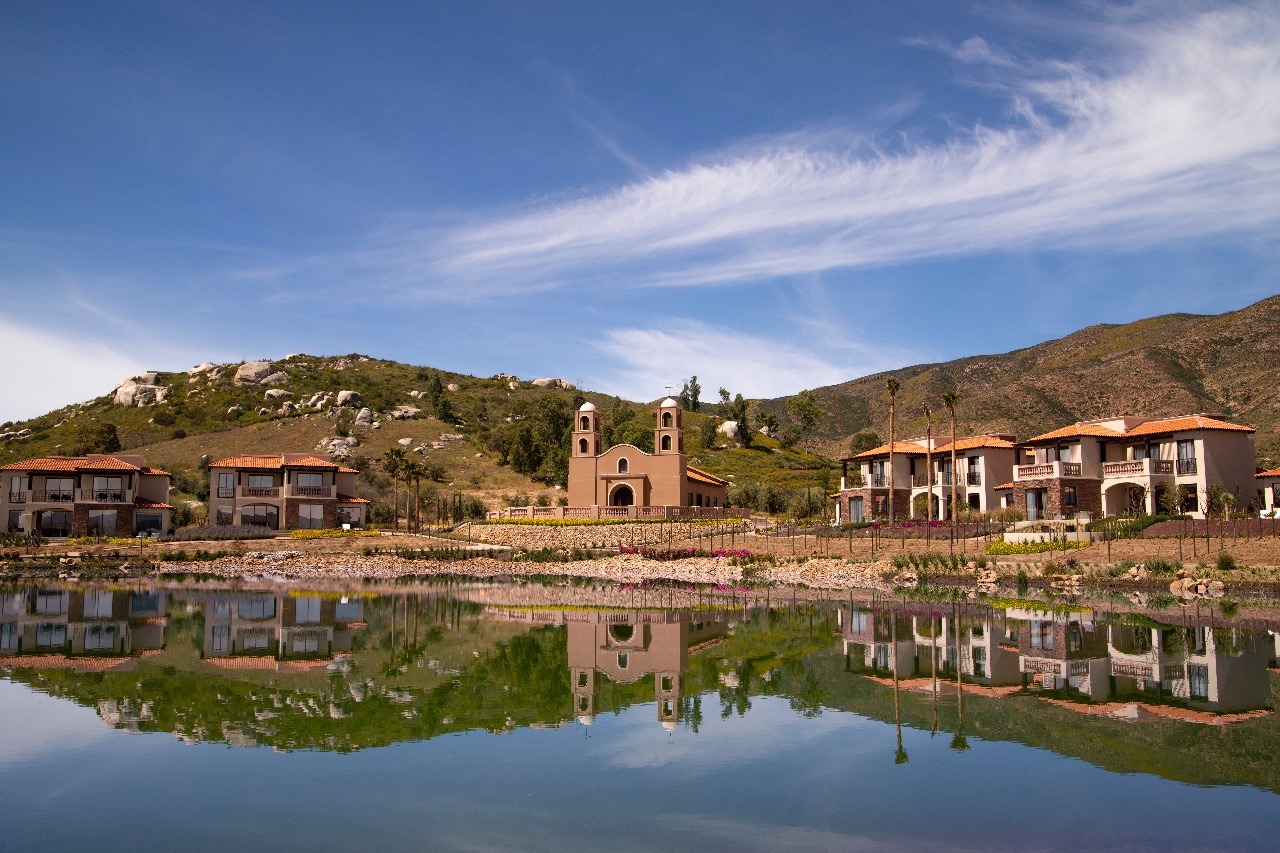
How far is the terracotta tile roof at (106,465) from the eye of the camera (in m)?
59.0

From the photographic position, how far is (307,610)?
3322cm

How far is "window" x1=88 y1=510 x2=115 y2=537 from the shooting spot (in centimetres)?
→ 5945

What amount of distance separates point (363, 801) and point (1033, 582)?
28580 millimetres

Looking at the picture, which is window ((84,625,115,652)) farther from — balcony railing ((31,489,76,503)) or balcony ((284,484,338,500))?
balcony railing ((31,489,76,503))

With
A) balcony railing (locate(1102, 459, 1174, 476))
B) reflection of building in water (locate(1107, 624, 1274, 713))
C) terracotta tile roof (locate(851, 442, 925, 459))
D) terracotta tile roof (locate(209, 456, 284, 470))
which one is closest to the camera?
reflection of building in water (locate(1107, 624, 1274, 713))

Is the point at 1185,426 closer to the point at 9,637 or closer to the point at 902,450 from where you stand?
the point at 902,450

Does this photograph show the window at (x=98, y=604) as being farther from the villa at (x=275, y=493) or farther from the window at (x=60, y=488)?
the window at (x=60, y=488)

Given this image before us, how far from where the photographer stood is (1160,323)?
116m

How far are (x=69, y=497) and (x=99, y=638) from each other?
4020 cm

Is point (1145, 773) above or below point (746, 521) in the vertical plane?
below

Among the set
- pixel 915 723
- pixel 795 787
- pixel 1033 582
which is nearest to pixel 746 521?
pixel 1033 582

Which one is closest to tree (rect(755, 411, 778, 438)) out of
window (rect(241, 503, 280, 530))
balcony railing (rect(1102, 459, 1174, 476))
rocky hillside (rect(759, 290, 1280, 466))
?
rocky hillside (rect(759, 290, 1280, 466))

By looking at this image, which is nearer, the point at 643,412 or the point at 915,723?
the point at 915,723

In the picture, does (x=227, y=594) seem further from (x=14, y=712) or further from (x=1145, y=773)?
(x=1145, y=773)
